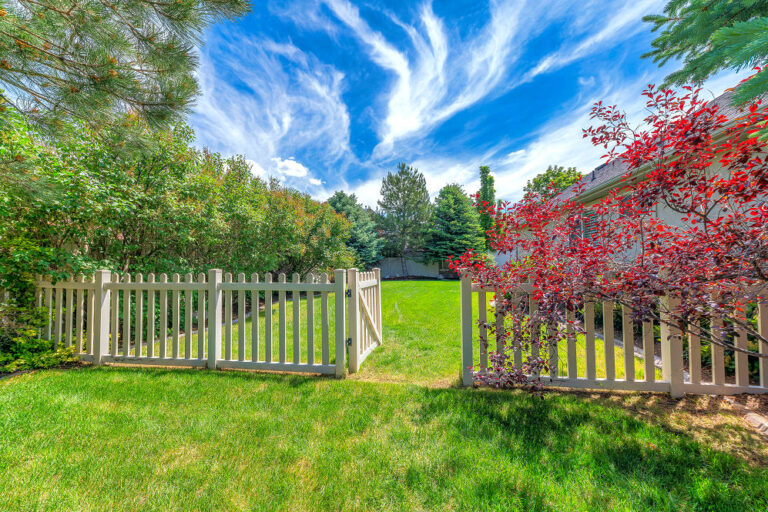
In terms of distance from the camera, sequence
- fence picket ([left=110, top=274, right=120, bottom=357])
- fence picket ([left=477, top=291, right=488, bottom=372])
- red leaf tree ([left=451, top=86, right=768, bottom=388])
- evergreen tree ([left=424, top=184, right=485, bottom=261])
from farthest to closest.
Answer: evergreen tree ([left=424, top=184, right=485, bottom=261])
fence picket ([left=110, top=274, right=120, bottom=357])
fence picket ([left=477, top=291, right=488, bottom=372])
red leaf tree ([left=451, top=86, right=768, bottom=388])

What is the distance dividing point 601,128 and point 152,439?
4.24 metres

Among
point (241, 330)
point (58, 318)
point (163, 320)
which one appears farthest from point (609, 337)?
point (58, 318)

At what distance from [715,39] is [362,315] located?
12.0 ft

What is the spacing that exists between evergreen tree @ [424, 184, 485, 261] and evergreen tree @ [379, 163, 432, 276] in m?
3.89

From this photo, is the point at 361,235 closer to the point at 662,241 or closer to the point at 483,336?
the point at 483,336

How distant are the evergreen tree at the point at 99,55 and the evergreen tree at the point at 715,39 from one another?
317cm

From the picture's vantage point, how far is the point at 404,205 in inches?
1060

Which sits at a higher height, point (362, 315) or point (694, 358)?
point (362, 315)

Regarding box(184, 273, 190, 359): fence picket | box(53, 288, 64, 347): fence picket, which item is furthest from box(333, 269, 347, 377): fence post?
box(53, 288, 64, 347): fence picket

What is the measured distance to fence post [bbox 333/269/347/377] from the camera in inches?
123

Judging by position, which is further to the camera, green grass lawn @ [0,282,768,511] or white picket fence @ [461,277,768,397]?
white picket fence @ [461,277,768,397]

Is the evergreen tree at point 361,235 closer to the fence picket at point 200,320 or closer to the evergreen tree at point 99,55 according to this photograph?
the fence picket at point 200,320

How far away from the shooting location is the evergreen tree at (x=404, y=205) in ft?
86.0

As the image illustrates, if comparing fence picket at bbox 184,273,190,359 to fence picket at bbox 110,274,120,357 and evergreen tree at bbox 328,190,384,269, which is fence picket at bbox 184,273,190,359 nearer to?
fence picket at bbox 110,274,120,357
